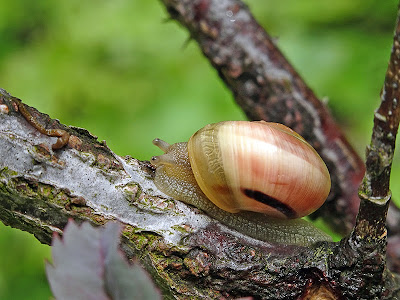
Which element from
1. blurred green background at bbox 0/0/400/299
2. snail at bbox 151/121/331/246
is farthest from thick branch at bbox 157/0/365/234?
blurred green background at bbox 0/0/400/299

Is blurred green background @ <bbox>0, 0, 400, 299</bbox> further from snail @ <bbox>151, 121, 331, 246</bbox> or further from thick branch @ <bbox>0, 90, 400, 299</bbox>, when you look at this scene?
thick branch @ <bbox>0, 90, 400, 299</bbox>

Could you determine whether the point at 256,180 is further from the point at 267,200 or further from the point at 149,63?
the point at 149,63

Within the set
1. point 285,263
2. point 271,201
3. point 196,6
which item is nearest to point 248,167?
point 271,201

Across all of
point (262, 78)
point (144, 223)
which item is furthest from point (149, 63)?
point (144, 223)

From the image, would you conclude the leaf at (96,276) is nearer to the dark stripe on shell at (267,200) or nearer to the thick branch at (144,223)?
the thick branch at (144,223)

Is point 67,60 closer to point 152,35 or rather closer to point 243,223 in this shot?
point 152,35

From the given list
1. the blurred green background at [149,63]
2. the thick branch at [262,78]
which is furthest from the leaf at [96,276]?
the blurred green background at [149,63]
